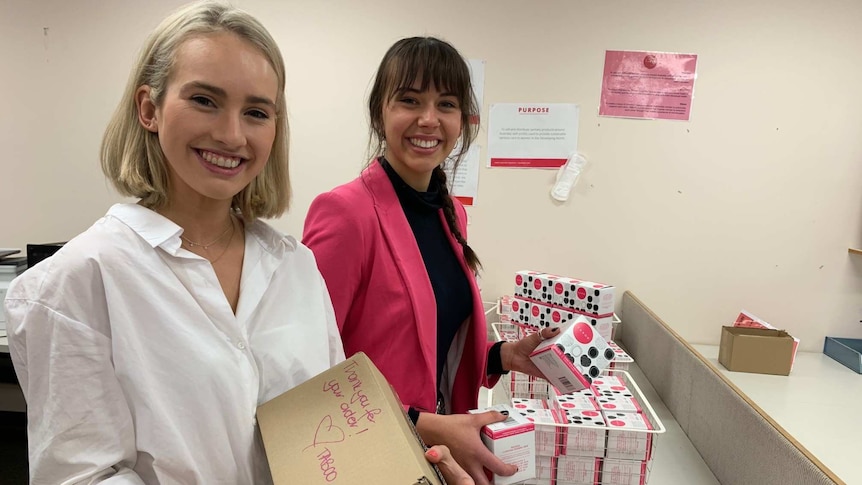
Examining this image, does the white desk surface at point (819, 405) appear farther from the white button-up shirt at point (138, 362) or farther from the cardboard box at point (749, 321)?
the white button-up shirt at point (138, 362)

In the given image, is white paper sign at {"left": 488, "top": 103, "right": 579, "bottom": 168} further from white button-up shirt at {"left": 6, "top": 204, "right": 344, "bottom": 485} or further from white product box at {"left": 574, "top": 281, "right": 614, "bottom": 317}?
white button-up shirt at {"left": 6, "top": 204, "right": 344, "bottom": 485}

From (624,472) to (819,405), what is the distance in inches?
30.8

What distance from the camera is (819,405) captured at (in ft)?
4.90

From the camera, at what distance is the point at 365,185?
1.02m

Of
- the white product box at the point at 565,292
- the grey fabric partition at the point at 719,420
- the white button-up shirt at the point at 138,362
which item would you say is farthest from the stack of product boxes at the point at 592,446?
the white button-up shirt at the point at 138,362

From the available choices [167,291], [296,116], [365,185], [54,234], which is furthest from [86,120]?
[167,291]

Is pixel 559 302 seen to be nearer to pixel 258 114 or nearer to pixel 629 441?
pixel 629 441

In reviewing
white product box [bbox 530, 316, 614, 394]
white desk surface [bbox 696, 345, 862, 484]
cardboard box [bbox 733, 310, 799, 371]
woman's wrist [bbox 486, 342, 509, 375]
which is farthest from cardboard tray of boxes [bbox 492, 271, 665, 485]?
cardboard box [bbox 733, 310, 799, 371]

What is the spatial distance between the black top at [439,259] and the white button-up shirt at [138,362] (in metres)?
0.41

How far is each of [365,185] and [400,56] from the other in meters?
0.28

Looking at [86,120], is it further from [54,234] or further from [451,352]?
[451,352]

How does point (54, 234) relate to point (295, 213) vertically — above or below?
below

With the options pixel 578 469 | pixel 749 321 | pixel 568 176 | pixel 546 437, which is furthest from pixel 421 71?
pixel 749 321

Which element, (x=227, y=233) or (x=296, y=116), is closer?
(x=227, y=233)
